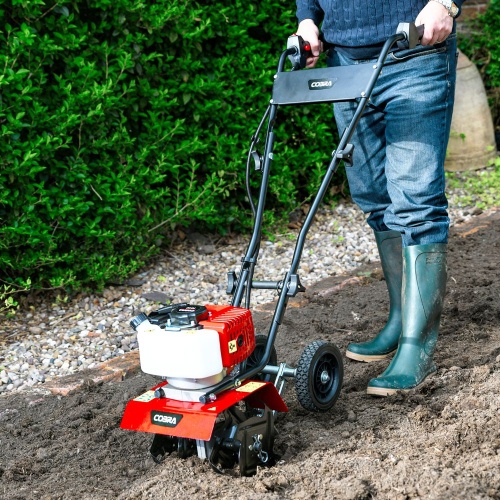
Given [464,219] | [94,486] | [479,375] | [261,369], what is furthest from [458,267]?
[94,486]

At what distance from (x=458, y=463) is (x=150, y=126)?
2.63m

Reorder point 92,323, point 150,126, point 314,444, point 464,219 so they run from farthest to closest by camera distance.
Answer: point 464,219, point 150,126, point 92,323, point 314,444

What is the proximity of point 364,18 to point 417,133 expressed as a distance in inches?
17.4

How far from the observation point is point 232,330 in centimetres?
252

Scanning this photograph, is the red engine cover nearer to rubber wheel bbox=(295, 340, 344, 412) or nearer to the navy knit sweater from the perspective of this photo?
rubber wheel bbox=(295, 340, 344, 412)

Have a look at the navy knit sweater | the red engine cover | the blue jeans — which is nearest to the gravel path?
the red engine cover

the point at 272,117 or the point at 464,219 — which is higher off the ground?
the point at 272,117

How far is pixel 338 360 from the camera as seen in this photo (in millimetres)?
2936

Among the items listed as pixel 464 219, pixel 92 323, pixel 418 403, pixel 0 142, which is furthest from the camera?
pixel 464 219

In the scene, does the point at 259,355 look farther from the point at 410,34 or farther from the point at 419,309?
the point at 410,34

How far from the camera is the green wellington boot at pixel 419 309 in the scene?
10.1 ft

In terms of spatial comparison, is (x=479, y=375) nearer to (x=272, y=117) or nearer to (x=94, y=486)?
(x=272, y=117)

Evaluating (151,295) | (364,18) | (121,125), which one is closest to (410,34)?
(364,18)

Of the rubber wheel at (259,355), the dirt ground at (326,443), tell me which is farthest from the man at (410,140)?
the rubber wheel at (259,355)
